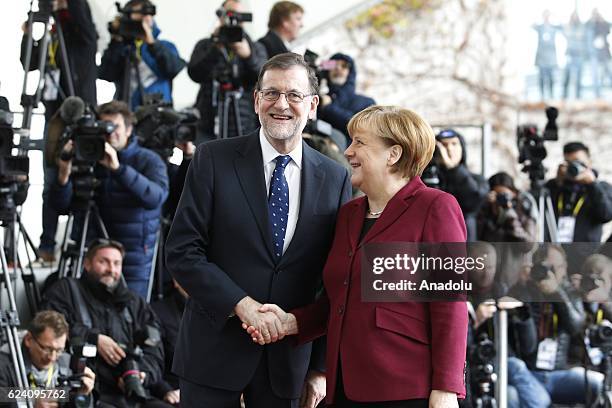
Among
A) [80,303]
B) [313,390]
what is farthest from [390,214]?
[80,303]

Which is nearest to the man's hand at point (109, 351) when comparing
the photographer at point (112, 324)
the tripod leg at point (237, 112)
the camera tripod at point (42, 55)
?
the photographer at point (112, 324)

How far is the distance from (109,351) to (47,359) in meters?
0.46

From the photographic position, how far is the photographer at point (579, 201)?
662cm

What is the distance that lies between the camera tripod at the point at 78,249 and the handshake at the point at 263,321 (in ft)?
9.53

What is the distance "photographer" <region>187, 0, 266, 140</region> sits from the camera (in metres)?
6.53

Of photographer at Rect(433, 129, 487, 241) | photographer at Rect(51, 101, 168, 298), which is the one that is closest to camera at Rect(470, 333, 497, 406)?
photographer at Rect(433, 129, 487, 241)

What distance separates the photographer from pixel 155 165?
19.6 feet

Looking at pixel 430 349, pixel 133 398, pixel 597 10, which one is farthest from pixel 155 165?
pixel 597 10

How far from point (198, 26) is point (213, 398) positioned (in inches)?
194

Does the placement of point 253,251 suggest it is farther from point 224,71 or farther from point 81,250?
point 224,71

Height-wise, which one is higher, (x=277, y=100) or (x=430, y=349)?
(x=277, y=100)

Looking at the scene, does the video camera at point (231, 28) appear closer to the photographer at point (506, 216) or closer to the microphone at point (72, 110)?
the microphone at point (72, 110)

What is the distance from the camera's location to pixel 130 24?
254 inches

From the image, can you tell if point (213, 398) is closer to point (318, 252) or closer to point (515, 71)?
point (318, 252)
